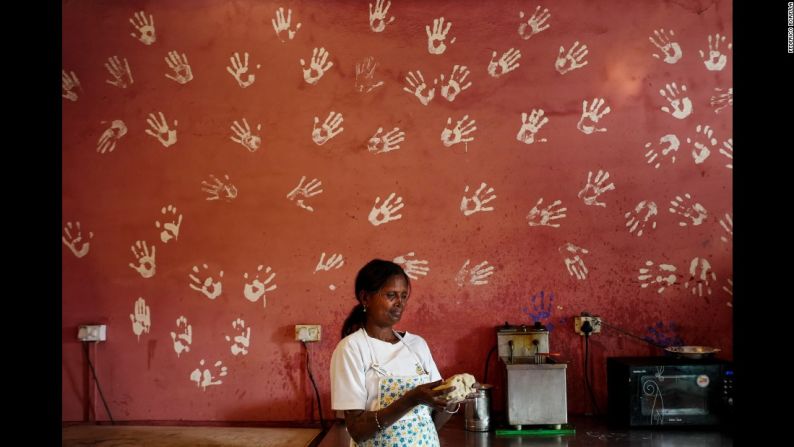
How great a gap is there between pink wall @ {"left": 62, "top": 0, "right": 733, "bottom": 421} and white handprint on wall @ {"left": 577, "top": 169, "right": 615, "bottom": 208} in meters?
0.02

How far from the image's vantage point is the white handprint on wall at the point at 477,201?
9.88 feet

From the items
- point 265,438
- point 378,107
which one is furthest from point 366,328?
point 378,107

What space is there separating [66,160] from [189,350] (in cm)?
115

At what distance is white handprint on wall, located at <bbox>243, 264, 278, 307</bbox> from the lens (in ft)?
9.89

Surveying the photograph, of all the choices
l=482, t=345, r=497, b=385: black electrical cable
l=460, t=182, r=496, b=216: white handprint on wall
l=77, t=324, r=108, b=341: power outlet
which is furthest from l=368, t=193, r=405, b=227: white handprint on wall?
l=77, t=324, r=108, b=341: power outlet

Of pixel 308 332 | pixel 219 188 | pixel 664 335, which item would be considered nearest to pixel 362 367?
pixel 308 332

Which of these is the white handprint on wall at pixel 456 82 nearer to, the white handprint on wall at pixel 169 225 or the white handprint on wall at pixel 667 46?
the white handprint on wall at pixel 667 46

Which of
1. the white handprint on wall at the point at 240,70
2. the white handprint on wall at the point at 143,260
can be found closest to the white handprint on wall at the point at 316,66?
the white handprint on wall at the point at 240,70

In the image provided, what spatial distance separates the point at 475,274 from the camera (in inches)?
118

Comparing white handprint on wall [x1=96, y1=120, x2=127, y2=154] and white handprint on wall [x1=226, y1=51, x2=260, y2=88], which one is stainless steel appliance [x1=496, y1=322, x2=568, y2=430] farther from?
white handprint on wall [x1=96, y1=120, x2=127, y2=154]

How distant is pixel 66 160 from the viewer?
122 inches

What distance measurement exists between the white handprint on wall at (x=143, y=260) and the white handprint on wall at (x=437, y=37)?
1.70m

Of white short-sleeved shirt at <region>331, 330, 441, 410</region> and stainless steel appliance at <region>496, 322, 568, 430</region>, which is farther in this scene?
stainless steel appliance at <region>496, 322, 568, 430</region>
